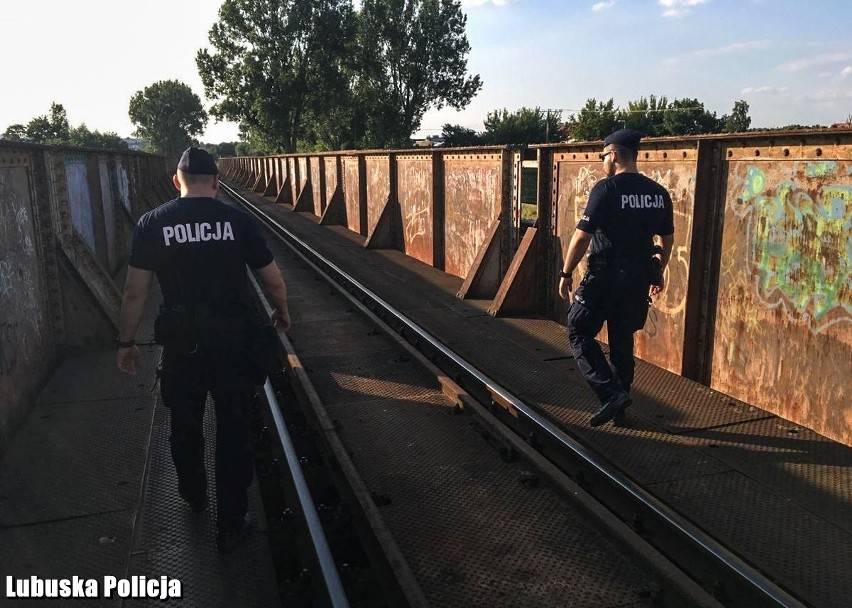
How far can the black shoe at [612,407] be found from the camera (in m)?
4.33

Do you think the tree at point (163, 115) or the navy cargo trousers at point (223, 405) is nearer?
the navy cargo trousers at point (223, 405)

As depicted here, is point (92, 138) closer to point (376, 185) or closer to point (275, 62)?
point (275, 62)

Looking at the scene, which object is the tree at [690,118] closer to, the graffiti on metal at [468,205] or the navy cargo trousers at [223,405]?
the graffiti on metal at [468,205]

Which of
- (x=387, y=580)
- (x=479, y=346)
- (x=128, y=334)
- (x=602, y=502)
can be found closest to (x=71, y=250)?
(x=128, y=334)

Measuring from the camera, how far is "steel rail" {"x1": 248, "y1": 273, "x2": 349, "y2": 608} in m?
2.63

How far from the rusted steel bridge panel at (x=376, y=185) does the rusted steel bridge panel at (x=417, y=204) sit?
0.66 m

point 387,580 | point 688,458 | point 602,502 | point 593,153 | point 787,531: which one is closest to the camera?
point 387,580

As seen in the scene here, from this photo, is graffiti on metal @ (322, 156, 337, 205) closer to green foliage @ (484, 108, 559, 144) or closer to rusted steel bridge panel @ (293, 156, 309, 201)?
rusted steel bridge panel @ (293, 156, 309, 201)

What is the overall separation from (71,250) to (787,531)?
653 centimetres

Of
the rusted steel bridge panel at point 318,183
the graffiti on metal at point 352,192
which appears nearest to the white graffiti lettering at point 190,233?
the graffiti on metal at point 352,192

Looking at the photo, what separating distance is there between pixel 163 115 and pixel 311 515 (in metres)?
144

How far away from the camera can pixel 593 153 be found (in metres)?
6.36

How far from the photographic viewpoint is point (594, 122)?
65812mm

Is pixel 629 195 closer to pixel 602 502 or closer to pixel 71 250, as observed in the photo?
pixel 602 502
